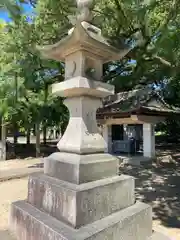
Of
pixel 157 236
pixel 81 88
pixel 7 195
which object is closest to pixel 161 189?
pixel 157 236

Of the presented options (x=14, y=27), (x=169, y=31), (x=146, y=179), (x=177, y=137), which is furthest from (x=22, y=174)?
(x=177, y=137)

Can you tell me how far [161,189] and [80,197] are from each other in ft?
16.3

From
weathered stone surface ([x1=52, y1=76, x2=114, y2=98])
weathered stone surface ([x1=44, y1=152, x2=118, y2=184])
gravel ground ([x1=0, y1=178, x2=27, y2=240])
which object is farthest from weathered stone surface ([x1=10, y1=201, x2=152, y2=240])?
weathered stone surface ([x1=52, y1=76, x2=114, y2=98])

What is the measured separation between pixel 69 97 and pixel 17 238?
7.25 ft

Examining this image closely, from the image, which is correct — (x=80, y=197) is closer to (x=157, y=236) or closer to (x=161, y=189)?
(x=157, y=236)

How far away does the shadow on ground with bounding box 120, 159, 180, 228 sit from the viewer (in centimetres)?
475

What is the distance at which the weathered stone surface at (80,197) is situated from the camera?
105 inches

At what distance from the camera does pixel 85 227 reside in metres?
2.67

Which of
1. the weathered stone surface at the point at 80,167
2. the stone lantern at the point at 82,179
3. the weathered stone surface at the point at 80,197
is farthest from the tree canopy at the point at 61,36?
the weathered stone surface at the point at 80,197

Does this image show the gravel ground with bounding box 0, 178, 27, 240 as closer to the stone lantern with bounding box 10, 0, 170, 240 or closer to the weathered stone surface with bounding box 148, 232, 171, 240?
the stone lantern with bounding box 10, 0, 170, 240

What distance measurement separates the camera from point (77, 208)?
8.65ft

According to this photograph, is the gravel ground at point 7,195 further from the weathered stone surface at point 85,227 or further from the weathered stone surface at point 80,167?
the weathered stone surface at point 80,167

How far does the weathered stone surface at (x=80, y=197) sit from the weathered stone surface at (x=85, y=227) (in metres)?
0.08

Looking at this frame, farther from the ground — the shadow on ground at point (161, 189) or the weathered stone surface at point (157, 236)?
the weathered stone surface at point (157, 236)
